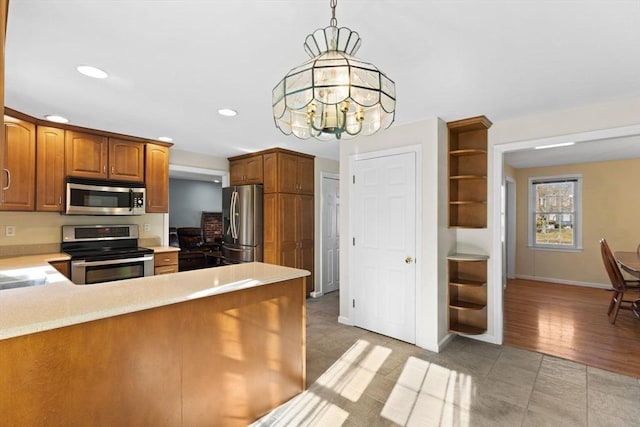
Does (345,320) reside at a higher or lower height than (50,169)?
lower

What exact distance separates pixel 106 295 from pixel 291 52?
1.68 meters

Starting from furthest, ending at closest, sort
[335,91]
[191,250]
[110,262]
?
1. [191,250]
2. [110,262]
3. [335,91]

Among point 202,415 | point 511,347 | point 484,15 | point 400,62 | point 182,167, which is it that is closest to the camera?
point 484,15

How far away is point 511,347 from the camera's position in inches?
126

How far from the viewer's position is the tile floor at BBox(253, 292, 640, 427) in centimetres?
209

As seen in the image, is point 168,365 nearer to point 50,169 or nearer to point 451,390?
point 451,390

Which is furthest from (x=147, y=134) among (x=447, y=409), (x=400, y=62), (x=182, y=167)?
(x=447, y=409)

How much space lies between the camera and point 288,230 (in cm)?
462

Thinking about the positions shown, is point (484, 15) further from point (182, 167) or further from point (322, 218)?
point (182, 167)

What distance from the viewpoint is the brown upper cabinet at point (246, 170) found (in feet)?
15.5

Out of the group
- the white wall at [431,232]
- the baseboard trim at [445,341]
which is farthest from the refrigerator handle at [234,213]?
the baseboard trim at [445,341]

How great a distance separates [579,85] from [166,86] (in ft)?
10.3

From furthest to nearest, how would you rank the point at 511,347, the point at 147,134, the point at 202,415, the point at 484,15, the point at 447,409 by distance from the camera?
the point at 147,134, the point at 511,347, the point at 447,409, the point at 202,415, the point at 484,15

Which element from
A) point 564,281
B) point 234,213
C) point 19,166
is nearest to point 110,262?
point 19,166
